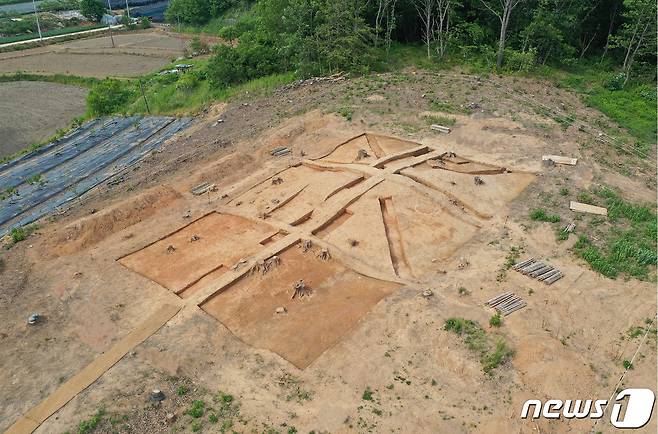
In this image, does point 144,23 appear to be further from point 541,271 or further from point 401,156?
point 541,271

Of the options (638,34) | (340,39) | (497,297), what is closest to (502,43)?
(638,34)

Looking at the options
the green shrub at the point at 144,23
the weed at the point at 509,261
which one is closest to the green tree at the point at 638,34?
the weed at the point at 509,261

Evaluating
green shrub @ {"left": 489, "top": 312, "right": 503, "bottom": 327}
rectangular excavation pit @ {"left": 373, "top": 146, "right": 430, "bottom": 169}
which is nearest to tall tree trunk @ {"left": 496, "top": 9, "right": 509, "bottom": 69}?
rectangular excavation pit @ {"left": 373, "top": 146, "right": 430, "bottom": 169}

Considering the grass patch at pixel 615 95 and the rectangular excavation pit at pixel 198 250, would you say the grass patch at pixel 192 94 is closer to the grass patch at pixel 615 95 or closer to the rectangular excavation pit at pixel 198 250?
the rectangular excavation pit at pixel 198 250

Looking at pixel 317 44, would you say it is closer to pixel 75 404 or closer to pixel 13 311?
pixel 13 311

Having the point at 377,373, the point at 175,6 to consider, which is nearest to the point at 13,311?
the point at 377,373

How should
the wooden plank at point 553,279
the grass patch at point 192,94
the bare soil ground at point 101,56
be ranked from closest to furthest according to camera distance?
the wooden plank at point 553,279, the grass patch at point 192,94, the bare soil ground at point 101,56
